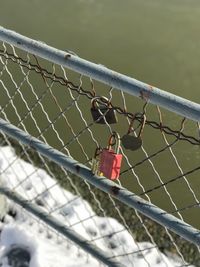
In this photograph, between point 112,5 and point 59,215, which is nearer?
point 59,215

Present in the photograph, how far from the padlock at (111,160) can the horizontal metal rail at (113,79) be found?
182mm

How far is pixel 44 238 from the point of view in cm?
281

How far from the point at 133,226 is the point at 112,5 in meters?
3.21

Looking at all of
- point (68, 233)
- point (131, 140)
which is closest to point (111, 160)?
point (131, 140)

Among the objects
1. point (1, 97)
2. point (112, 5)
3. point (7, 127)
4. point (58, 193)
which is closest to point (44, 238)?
point (58, 193)

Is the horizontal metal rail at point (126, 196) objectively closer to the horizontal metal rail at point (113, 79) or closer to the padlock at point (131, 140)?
the padlock at point (131, 140)

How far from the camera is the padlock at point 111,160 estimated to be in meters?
1.70

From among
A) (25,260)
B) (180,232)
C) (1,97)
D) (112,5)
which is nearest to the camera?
(180,232)

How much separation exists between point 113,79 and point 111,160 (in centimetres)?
28

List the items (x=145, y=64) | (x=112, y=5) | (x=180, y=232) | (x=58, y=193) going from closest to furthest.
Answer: (x=180, y=232) < (x=58, y=193) < (x=145, y=64) < (x=112, y=5)

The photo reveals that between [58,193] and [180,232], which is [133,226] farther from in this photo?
[180,232]

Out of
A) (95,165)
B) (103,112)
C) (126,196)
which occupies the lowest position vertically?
(126,196)

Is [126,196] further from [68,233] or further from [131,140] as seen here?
[68,233]

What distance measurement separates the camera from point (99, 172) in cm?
187
